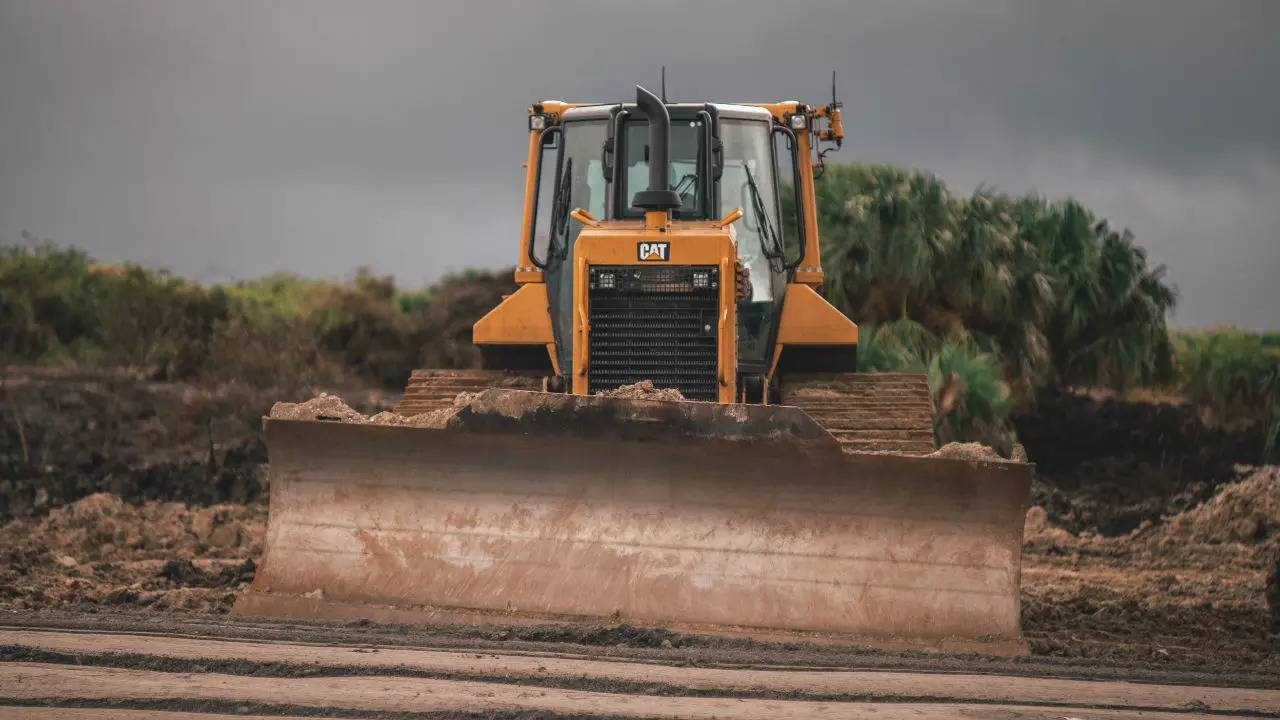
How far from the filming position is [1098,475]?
17344 millimetres

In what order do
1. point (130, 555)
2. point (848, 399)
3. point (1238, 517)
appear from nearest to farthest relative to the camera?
1. point (848, 399)
2. point (130, 555)
3. point (1238, 517)

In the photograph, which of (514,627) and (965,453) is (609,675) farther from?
(965,453)

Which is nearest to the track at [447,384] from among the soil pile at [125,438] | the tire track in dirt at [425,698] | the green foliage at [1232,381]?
the tire track in dirt at [425,698]

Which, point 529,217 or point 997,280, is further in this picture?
point 997,280

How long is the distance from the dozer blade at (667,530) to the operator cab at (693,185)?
1.73m

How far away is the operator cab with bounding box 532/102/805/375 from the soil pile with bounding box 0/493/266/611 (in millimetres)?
2508

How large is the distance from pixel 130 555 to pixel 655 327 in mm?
4122

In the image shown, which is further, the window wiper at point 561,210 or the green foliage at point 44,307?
the green foliage at point 44,307

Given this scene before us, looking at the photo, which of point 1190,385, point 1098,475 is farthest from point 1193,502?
point 1190,385

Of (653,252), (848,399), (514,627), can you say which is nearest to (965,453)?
(848,399)

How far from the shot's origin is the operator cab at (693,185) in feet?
28.6

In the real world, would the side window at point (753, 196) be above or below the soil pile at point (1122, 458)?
above

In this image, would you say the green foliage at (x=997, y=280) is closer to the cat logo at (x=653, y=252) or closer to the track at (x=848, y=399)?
the track at (x=848, y=399)

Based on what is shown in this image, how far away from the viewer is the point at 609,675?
5.72 metres
